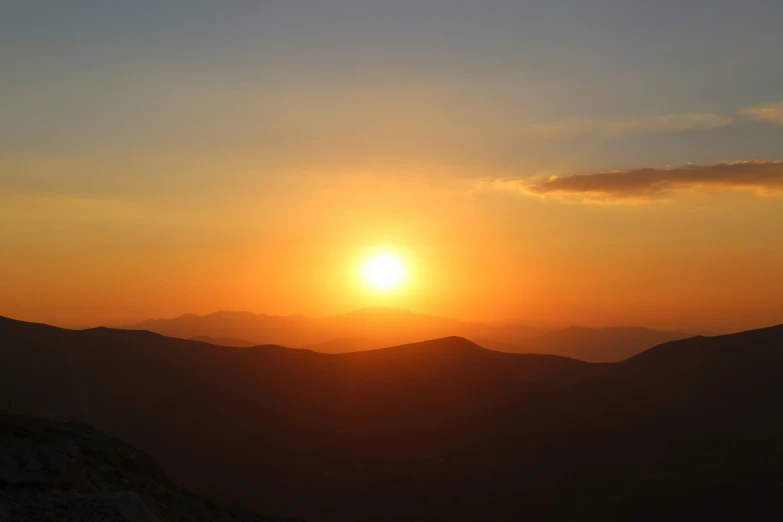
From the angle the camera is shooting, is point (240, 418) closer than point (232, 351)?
Yes

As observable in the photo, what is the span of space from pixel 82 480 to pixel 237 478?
59.9ft

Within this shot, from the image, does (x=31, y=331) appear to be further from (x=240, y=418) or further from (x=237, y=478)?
(x=237, y=478)

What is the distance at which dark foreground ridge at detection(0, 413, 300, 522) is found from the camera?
27.2ft

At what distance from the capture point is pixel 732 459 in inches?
1079

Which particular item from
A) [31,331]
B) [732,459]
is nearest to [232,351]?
[31,331]

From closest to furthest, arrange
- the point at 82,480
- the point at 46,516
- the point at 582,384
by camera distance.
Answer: the point at 46,516, the point at 82,480, the point at 582,384

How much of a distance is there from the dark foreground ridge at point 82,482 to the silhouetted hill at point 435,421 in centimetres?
1223

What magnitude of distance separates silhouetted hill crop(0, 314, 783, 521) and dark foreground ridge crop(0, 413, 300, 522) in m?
12.2

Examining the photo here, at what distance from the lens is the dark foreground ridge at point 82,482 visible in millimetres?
8297

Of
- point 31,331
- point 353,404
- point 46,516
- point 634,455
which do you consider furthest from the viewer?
point 31,331

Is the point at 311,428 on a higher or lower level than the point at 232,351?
lower

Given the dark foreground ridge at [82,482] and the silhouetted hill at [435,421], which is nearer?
the dark foreground ridge at [82,482]

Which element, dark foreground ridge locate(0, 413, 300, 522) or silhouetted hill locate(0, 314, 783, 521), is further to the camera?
silhouetted hill locate(0, 314, 783, 521)

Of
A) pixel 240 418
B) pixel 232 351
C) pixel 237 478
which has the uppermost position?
pixel 232 351
